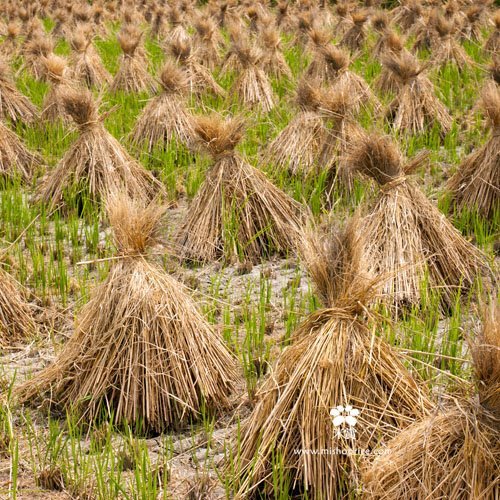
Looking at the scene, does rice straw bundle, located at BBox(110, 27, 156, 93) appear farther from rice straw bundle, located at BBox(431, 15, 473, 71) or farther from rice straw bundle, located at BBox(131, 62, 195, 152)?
rice straw bundle, located at BBox(431, 15, 473, 71)

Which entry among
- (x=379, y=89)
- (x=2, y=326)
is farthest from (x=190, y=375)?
(x=379, y=89)

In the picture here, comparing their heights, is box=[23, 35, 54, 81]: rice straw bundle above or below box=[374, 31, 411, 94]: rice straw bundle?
above

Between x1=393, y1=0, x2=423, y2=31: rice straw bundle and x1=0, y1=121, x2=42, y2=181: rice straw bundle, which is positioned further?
x1=393, y1=0, x2=423, y2=31: rice straw bundle

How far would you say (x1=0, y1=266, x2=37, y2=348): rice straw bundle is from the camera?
4059 millimetres

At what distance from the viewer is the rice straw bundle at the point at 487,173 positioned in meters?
5.11

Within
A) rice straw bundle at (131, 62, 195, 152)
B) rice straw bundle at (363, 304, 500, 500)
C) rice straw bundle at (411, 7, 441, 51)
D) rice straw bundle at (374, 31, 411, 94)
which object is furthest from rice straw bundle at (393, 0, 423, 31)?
rice straw bundle at (363, 304, 500, 500)

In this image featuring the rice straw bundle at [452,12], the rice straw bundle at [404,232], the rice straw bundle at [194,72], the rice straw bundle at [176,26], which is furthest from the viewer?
the rice straw bundle at [176,26]

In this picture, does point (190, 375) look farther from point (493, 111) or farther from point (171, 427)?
point (493, 111)

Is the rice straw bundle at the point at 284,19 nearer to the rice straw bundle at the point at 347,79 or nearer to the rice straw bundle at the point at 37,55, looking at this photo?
the rice straw bundle at the point at 37,55

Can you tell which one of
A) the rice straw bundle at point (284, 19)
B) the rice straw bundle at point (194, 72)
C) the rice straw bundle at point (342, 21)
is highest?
the rice straw bundle at point (284, 19)

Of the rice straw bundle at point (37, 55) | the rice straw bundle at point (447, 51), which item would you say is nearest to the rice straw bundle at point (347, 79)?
the rice straw bundle at point (447, 51)

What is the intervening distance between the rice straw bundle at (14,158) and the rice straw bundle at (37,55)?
2442mm

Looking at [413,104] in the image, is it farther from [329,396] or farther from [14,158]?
[329,396]

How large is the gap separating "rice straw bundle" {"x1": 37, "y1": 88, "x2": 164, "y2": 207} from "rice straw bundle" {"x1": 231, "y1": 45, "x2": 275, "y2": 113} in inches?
92.9
